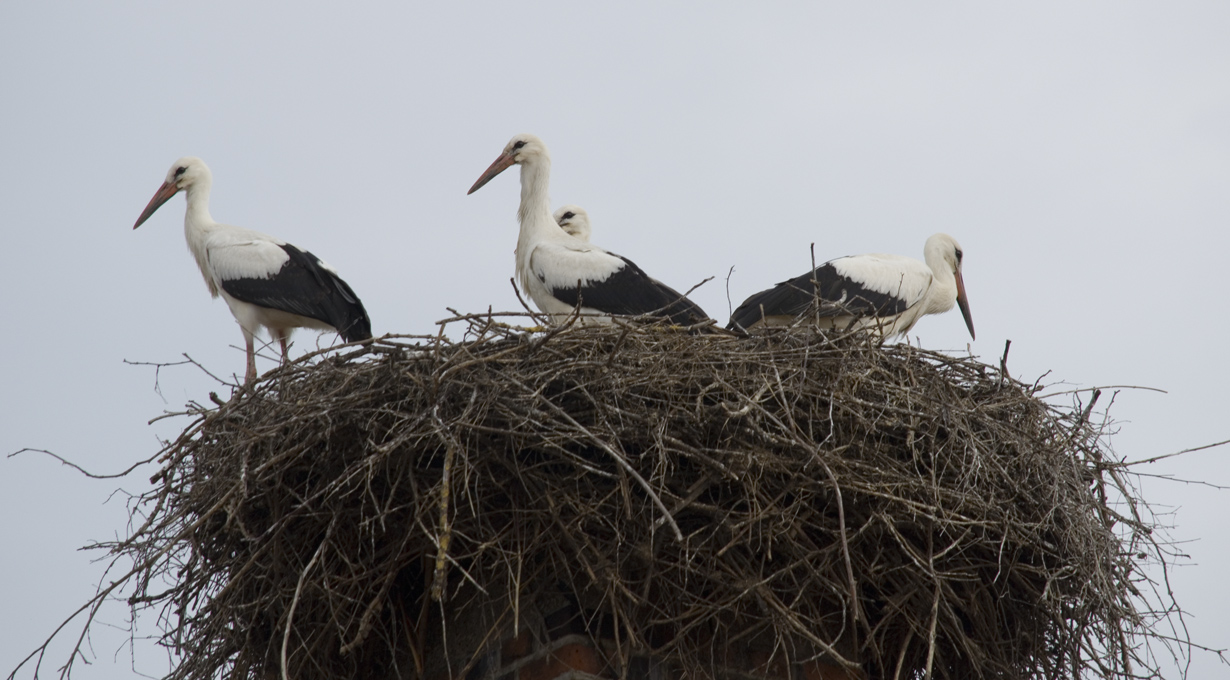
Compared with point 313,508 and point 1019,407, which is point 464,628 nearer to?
point 313,508

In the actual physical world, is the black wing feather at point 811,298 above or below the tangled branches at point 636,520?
above

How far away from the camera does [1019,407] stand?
5.19 metres

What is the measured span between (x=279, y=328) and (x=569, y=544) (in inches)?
165

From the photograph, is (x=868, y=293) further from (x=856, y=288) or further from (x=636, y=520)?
(x=636, y=520)

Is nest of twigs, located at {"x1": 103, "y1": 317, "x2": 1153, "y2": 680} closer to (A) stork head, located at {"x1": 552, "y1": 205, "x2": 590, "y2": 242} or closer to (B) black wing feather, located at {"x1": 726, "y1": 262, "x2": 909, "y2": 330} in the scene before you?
(B) black wing feather, located at {"x1": 726, "y1": 262, "x2": 909, "y2": 330}

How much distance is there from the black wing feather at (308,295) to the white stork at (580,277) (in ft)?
3.22

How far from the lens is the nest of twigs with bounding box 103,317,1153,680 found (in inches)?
171

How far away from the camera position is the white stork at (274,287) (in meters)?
7.72

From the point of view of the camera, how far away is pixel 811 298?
7.26 m

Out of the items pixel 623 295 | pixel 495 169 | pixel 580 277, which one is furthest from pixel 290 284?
pixel 623 295

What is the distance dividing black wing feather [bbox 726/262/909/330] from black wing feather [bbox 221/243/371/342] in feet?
7.02

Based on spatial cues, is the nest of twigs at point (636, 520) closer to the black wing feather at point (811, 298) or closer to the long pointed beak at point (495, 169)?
the black wing feather at point (811, 298)

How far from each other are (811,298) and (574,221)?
2061 mm

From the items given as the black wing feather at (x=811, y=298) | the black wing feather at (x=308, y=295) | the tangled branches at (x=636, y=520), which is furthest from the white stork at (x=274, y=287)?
the tangled branches at (x=636, y=520)
